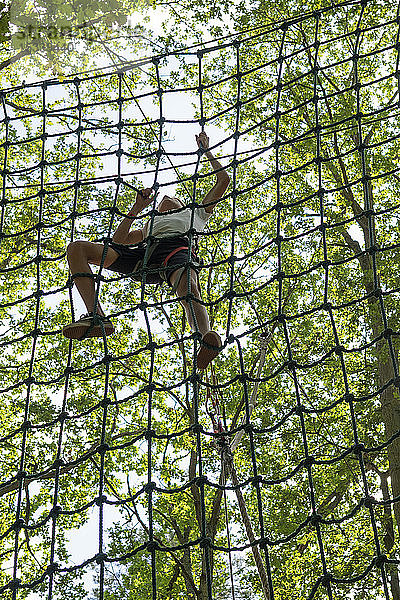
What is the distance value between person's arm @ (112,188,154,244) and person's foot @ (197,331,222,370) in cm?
65

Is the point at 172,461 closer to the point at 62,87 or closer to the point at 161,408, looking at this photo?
the point at 161,408

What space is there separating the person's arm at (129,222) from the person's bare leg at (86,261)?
17 centimetres

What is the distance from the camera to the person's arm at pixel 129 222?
298 cm

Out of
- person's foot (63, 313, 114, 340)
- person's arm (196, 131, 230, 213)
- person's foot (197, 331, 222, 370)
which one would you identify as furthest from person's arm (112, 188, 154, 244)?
person's foot (197, 331, 222, 370)

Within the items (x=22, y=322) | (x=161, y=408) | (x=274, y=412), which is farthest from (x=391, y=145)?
(x=22, y=322)

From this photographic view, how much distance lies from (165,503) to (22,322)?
1.98 m

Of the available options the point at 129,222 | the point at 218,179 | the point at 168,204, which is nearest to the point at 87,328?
the point at 129,222

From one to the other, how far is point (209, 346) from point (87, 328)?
1.38 ft

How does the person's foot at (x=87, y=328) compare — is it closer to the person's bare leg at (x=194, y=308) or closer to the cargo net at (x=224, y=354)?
the person's bare leg at (x=194, y=308)

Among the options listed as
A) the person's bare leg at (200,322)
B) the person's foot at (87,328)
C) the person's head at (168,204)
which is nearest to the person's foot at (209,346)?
the person's bare leg at (200,322)

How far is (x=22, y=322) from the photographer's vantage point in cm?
628

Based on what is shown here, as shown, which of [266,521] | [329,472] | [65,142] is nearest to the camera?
[329,472]

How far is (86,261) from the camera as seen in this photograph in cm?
278

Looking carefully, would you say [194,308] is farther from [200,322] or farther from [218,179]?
[218,179]
